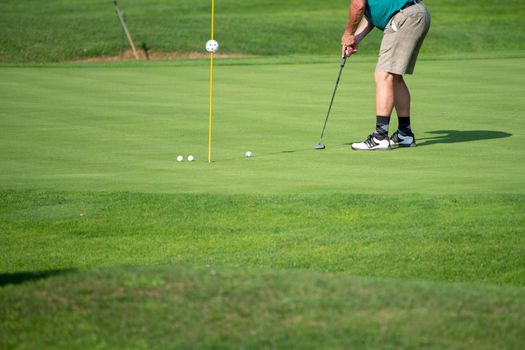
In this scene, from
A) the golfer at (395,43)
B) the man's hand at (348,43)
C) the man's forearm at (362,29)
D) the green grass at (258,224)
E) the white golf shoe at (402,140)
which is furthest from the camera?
the man's forearm at (362,29)

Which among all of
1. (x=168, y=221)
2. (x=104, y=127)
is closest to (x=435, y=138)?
(x=104, y=127)

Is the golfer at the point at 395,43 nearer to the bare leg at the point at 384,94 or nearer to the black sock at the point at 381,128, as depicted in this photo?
the bare leg at the point at 384,94

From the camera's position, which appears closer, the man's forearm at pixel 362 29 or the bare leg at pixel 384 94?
the bare leg at pixel 384 94

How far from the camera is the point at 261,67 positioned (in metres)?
20.9

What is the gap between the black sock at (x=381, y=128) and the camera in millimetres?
10570

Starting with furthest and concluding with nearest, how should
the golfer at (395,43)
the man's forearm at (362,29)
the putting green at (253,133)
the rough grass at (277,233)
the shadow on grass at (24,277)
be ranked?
the man's forearm at (362,29), the golfer at (395,43), the putting green at (253,133), the rough grass at (277,233), the shadow on grass at (24,277)

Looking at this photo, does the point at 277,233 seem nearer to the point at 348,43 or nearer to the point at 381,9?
the point at 348,43

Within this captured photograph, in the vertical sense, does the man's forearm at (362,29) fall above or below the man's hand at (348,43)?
above

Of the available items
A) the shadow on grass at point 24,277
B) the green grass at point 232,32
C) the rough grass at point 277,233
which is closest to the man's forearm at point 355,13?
the rough grass at point 277,233

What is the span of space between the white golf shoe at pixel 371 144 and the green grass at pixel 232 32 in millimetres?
15344

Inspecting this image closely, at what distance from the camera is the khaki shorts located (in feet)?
36.7

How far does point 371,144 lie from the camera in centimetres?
1045

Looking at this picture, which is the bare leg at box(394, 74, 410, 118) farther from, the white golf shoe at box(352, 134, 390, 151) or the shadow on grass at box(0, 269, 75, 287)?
the shadow on grass at box(0, 269, 75, 287)

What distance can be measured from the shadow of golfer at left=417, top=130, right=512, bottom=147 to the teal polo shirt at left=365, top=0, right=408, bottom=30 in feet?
4.23
